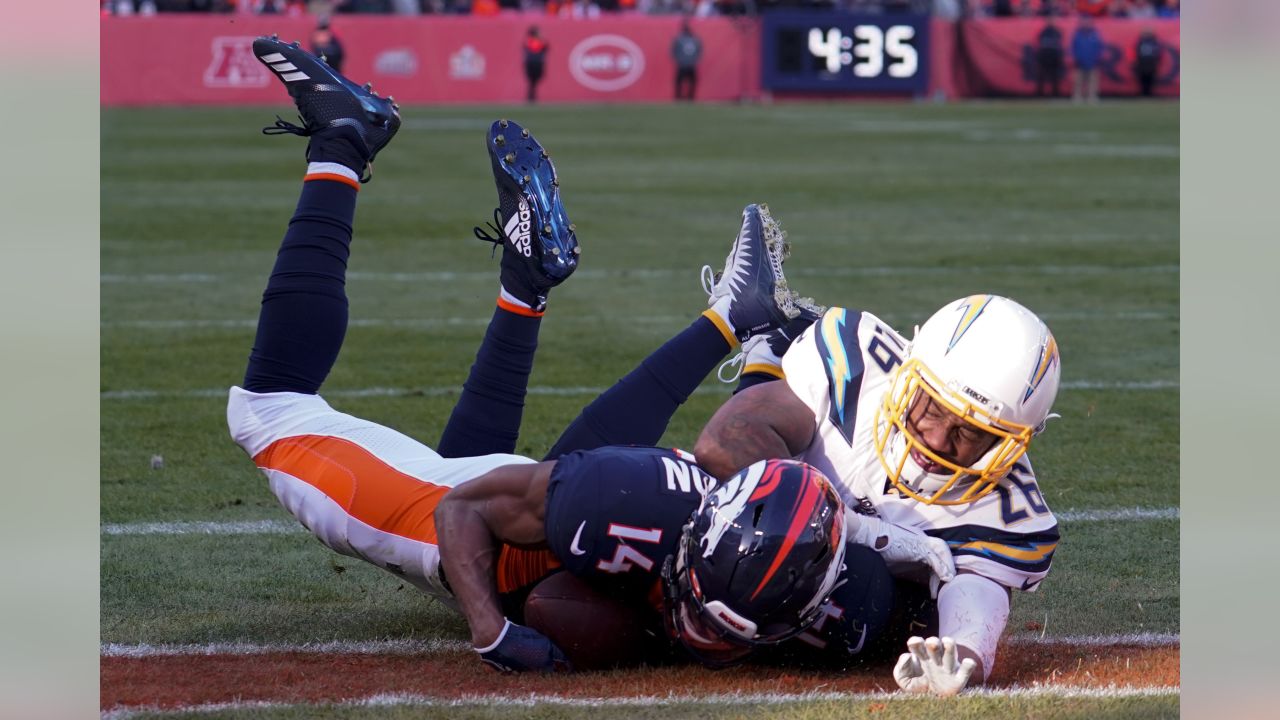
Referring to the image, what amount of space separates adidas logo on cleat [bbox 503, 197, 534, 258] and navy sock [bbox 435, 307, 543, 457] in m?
0.17

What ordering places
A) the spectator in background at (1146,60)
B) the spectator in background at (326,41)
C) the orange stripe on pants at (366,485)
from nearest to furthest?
the orange stripe on pants at (366,485), the spectator in background at (326,41), the spectator in background at (1146,60)

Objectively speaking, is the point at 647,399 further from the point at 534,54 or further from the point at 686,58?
the point at 686,58

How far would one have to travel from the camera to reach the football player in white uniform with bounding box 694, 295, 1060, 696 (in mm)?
3174

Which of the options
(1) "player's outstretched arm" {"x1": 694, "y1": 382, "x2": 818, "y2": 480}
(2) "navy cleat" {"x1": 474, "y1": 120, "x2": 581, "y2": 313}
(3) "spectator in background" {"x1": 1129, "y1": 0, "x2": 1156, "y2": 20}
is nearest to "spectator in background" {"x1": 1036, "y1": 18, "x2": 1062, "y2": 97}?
(3) "spectator in background" {"x1": 1129, "y1": 0, "x2": 1156, "y2": 20}

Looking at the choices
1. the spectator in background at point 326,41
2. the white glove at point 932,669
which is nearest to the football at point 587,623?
the white glove at point 932,669

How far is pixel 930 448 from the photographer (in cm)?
327

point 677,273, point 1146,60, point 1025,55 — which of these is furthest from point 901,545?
point 1025,55

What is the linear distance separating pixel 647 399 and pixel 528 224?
57 centimetres

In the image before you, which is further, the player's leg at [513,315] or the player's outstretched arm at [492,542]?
the player's leg at [513,315]

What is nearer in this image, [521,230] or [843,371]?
[843,371]

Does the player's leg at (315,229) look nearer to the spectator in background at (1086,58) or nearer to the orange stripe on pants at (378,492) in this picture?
the orange stripe on pants at (378,492)

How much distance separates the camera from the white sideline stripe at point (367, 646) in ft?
Answer: 11.6
